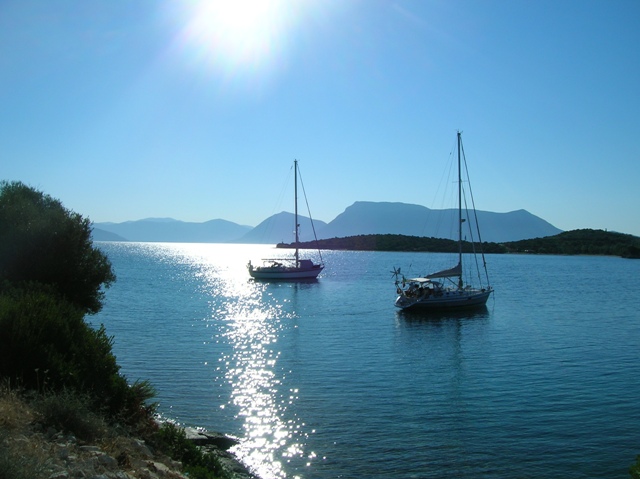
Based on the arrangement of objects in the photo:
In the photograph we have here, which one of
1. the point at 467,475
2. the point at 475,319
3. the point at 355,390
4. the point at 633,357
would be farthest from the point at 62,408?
the point at 475,319

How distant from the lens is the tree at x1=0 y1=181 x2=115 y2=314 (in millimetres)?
18688

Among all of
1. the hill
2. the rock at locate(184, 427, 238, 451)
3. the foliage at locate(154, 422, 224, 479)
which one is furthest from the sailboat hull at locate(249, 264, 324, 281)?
the hill

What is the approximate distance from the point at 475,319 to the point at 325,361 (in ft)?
61.2

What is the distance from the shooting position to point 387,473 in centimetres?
1252

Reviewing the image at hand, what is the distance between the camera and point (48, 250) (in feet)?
63.3

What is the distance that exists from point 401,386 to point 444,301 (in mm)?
23554

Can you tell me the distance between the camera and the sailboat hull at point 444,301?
42125 millimetres

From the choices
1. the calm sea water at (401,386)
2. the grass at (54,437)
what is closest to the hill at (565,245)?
the calm sea water at (401,386)

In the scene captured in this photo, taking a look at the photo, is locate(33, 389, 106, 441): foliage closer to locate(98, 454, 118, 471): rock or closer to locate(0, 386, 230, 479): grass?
locate(0, 386, 230, 479): grass

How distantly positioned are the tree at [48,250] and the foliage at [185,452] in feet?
27.0

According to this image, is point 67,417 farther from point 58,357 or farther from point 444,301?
point 444,301

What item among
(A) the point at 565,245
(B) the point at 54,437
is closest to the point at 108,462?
(B) the point at 54,437

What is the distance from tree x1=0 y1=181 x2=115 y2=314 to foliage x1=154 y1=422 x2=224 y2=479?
823cm

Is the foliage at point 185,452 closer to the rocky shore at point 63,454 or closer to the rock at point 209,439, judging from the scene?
the rocky shore at point 63,454
